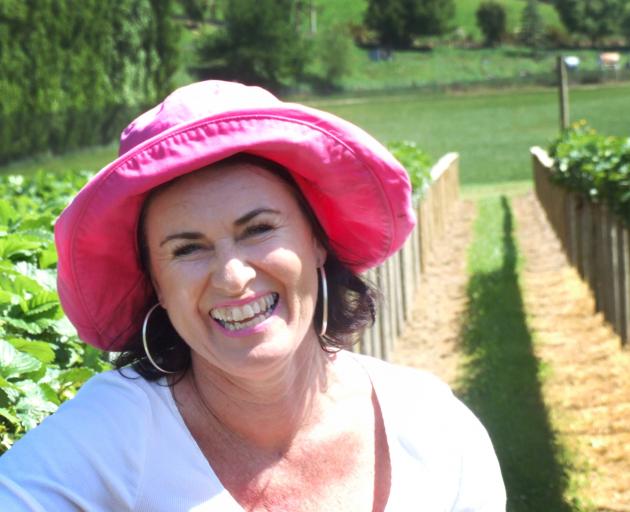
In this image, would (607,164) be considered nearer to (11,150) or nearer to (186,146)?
(186,146)

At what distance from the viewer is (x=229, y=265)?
185cm

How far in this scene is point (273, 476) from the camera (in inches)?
78.5

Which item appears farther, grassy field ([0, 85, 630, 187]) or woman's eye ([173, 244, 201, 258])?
grassy field ([0, 85, 630, 187])

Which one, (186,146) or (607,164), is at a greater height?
(186,146)

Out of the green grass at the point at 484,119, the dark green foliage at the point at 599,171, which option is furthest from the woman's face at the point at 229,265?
the green grass at the point at 484,119

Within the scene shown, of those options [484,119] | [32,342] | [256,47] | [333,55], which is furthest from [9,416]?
[333,55]

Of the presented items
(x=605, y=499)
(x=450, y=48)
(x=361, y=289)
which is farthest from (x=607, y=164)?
(x=450, y=48)

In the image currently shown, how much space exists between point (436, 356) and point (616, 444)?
2.59m

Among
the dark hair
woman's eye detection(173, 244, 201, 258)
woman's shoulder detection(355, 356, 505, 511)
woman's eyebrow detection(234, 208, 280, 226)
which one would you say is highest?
woman's eyebrow detection(234, 208, 280, 226)

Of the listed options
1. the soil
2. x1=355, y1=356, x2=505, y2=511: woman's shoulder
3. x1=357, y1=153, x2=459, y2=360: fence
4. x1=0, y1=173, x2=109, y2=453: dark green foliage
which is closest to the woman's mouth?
x1=355, y1=356, x2=505, y2=511: woman's shoulder

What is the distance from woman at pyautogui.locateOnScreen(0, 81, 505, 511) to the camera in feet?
5.91

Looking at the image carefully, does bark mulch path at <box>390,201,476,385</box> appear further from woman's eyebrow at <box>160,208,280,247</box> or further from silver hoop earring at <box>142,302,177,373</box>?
woman's eyebrow at <box>160,208,280,247</box>

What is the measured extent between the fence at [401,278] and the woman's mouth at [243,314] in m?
1.54

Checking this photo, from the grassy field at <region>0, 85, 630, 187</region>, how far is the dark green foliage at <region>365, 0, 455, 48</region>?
66.0 ft
